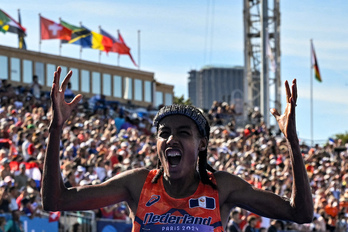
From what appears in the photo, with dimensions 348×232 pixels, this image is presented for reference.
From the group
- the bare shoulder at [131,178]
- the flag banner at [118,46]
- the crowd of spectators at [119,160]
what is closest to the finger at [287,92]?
the bare shoulder at [131,178]

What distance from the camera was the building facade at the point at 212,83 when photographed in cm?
13475

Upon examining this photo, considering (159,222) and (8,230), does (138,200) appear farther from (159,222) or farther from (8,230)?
(8,230)

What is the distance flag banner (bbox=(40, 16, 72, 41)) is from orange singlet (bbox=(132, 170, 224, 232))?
27.8 meters

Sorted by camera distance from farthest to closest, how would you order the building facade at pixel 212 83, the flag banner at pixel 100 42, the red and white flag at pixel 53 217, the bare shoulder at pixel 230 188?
the building facade at pixel 212 83 < the flag banner at pixel 100 42 < the red and white flag at pixel 53 217 < the bare shoulder at pixel 230 188

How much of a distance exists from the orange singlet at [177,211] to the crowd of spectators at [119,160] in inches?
293

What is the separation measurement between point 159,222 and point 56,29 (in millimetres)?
28342

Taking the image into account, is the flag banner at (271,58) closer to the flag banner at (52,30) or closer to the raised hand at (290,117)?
the flag banner at (52,30)

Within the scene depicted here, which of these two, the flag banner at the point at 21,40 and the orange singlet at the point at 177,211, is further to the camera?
the flag banner at the point at 21,40

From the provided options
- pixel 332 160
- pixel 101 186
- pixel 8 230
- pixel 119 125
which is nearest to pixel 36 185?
pixel 8 230

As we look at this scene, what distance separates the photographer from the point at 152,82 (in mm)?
40812

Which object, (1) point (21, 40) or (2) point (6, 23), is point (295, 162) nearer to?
(2) point (6, 23)

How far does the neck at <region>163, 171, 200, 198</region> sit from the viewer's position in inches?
164

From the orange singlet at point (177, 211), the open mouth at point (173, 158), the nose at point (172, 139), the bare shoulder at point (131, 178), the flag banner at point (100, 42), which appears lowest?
the orange singlet at point (177, 211)

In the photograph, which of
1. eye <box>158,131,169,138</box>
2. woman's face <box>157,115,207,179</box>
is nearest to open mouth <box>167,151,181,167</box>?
woman's face <box>157,115,207,179</box>
